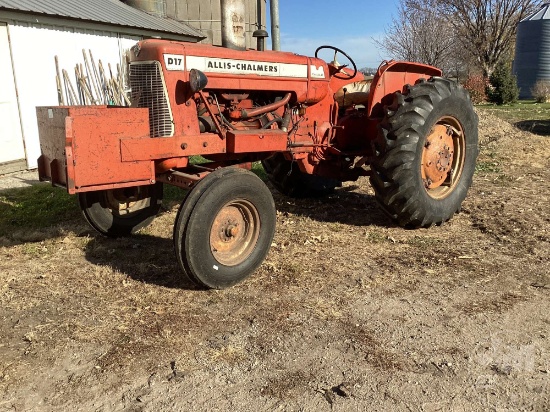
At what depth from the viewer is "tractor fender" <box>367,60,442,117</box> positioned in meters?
4.93

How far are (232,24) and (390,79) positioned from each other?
68.8 inches

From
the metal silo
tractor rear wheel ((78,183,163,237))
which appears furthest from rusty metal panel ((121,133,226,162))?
the metal silo

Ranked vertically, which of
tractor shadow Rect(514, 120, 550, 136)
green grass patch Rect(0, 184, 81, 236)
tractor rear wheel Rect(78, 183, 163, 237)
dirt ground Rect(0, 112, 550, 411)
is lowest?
dirt ground Rect(0, 112, 550, 411)

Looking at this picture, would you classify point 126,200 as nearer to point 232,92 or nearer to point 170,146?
point 170,146

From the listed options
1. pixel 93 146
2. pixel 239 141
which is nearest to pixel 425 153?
pixel 239 141

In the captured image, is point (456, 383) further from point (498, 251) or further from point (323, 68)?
point (323, 68)

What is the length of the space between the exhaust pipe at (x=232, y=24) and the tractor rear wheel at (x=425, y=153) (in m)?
1.48

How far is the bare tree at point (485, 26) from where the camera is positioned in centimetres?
2820

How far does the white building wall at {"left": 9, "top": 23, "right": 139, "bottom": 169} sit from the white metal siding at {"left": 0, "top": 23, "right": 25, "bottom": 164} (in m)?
0.09

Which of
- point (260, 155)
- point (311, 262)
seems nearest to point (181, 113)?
point (260, 155)

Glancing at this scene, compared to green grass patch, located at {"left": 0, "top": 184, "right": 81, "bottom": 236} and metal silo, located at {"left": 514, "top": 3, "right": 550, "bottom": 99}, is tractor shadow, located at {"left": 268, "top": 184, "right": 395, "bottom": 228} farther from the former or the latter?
metal silo, located at {"left": 514, "top": 3, "right": 550, "bottom": 99}

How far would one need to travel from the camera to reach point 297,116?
4.76 meters

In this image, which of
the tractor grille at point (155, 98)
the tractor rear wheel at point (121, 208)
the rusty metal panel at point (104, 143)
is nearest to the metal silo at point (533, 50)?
the tractor rear wheel at point (121, 208)

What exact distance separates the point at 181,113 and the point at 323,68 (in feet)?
5.33
